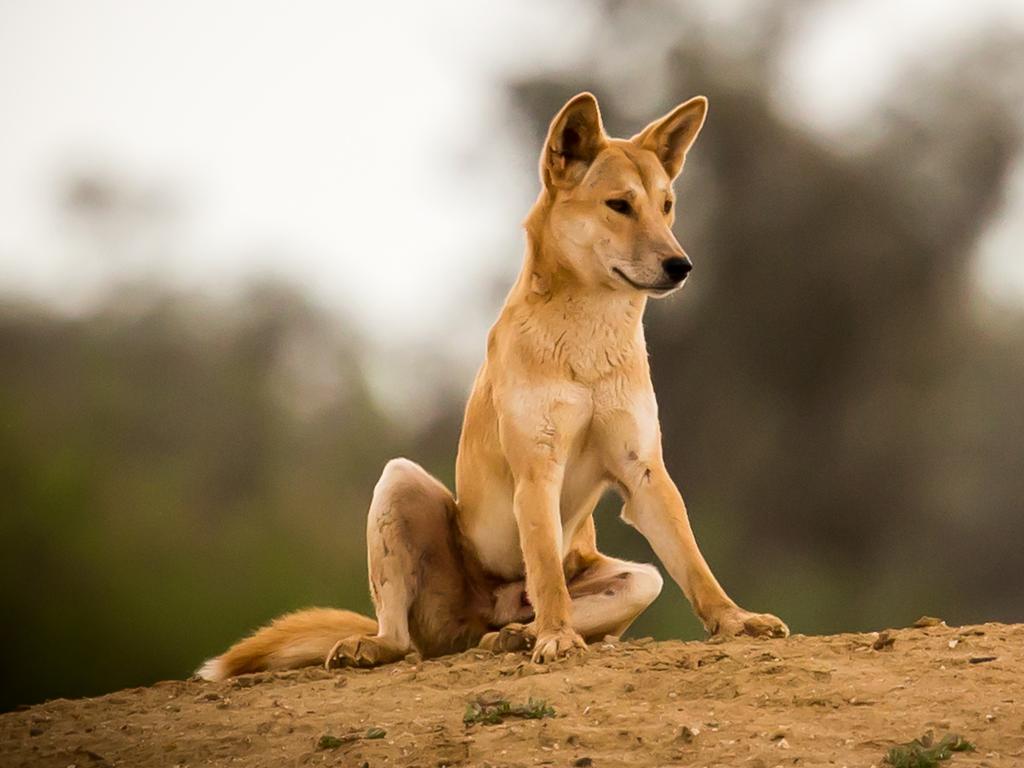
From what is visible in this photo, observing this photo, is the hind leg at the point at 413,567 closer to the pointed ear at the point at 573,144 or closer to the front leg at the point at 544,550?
the front leg at the point at 544,550

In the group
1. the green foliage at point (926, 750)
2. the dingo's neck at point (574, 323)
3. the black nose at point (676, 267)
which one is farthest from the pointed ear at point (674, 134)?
the green foliage at point (926, 750)

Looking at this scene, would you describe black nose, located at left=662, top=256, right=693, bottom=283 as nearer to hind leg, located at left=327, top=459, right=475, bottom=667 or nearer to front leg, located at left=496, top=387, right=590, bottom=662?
front leg, located at left=496, top=387, right=590, bottom=662

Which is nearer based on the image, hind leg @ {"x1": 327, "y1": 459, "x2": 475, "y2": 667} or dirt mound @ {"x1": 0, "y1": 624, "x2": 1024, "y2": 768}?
dirt mound @ {"x1": 0, "y1": 624, "x2": 1024, "y2": 768}

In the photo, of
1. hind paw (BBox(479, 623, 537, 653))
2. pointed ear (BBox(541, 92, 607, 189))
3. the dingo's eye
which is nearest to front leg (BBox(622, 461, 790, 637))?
hind paw (BBox(479, 623, 537, 653))

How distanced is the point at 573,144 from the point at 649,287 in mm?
958

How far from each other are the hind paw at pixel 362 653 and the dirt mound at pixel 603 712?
236 millimetres

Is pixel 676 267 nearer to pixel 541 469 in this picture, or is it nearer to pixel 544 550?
pixel 541 469

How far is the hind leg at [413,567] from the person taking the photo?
Answer: 773cm

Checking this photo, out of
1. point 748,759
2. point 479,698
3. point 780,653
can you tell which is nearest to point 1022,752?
point 748,759

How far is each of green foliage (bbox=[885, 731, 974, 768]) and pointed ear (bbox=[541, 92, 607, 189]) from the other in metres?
3.59

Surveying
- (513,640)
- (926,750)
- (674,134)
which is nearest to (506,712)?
(513,640)

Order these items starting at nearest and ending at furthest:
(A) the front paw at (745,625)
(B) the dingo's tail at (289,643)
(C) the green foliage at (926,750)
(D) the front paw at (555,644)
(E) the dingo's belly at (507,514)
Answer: (C) the green foliage at (926,750)
(D) the front paw at (555,644)
(A) the front paw at (745,625)
(E) the dingo's belly at (507,514)
(B) the dingo's tail at (289,643)

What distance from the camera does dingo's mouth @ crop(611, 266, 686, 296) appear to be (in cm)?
724

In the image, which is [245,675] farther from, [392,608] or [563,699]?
[563,699]
